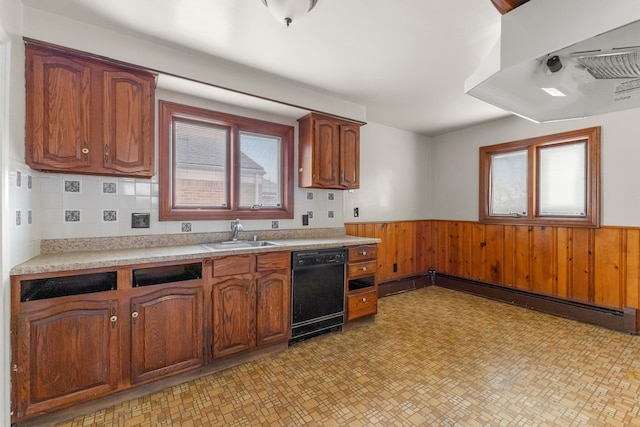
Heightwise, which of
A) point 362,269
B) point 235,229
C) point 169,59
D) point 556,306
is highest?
point 169,59

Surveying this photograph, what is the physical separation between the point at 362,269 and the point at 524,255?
234 cm

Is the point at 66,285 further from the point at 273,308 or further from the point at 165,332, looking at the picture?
the point at 273,308

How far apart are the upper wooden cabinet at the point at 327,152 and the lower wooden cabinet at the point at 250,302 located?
Answer: 100 centimetres

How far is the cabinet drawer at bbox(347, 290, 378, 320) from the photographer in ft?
9.87

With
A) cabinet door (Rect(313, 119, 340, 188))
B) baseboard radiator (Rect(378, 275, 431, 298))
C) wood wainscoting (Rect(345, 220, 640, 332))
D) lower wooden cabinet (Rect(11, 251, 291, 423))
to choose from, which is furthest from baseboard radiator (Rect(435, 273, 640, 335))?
lower wooden cabinet (Rect(11, 251, 291, 423))

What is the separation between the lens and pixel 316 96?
308 centimetres

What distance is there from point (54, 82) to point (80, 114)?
0.22m

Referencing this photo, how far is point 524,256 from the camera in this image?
12.5 feet

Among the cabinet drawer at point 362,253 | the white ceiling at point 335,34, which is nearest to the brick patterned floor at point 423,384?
the cabinet drawer at point 362,253

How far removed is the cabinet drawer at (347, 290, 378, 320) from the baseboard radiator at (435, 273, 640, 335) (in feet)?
6.75

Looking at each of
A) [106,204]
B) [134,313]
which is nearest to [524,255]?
[134,313]

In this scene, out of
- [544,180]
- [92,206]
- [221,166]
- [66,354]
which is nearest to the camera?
[66,354]

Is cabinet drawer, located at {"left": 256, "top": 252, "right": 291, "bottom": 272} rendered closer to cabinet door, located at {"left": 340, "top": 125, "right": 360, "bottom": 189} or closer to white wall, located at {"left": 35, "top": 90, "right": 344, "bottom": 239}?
white wall, located at {"left": 35, "top": 90, "right": 344, "bottom": 239}

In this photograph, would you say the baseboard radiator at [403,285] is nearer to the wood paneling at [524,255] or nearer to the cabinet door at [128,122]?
the wood paneling at [524,255]
